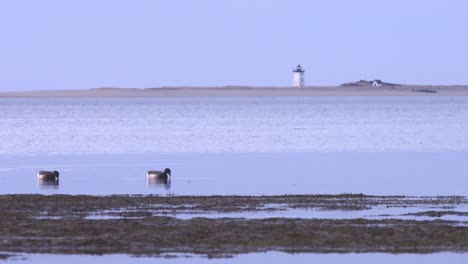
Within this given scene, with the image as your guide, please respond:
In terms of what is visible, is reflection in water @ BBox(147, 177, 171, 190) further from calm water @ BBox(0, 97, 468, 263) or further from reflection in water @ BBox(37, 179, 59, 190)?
reflection in water @ BBox(37, 179, 59, 190)

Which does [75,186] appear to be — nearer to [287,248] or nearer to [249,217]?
[249,217]

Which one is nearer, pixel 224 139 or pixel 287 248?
pixel 287 248

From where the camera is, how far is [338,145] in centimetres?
5125

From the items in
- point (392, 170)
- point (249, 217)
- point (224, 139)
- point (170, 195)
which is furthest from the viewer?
point (224, 139)

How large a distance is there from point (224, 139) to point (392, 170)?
896 inches

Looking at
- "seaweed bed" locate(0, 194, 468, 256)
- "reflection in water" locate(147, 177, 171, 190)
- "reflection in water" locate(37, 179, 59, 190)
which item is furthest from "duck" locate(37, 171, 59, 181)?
"seaweed bed" locate(0, 194, 468, 256)

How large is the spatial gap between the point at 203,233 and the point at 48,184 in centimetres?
1172

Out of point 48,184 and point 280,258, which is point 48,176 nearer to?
point 48,184

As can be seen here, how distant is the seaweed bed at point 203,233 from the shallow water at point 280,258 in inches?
12.4

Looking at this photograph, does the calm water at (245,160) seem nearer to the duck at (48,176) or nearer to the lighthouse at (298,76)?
the duck at (48,176)

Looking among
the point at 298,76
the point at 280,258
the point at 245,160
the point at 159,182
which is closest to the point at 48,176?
the point at 159,182

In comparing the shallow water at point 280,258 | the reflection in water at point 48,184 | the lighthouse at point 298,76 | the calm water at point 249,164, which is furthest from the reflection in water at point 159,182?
the lighthouse at point 298,76

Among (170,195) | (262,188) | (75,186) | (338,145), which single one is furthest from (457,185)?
(338,145)

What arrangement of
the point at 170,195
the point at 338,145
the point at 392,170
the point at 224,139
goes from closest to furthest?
the point at 170,195 → the point at 392,170 → the point at 338,145 → the point at 224,139
